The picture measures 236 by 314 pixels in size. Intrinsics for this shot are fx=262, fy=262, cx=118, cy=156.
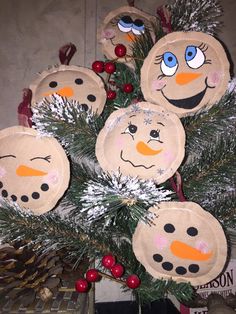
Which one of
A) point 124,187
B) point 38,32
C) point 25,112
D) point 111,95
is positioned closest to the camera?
point 124,187

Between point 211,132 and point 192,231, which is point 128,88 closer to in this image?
point 211,132

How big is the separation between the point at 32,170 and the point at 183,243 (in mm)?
282

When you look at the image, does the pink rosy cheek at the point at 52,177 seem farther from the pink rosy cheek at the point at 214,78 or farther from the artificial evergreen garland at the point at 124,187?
the pink rosy cheek at the point at 214,78

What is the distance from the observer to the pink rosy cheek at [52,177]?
46 cm

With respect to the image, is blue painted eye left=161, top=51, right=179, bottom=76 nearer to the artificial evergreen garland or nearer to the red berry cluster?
the artificial evergreen garland

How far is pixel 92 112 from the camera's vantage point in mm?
499

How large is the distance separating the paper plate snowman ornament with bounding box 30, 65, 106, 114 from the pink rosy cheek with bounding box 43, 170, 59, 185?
Answer: 139 mm

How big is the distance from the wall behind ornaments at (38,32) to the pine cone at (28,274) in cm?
48

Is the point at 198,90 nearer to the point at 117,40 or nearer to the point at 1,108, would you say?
the point at 117,40

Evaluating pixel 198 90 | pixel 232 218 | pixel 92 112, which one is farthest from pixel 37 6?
pixel 232 218

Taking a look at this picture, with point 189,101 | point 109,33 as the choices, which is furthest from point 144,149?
point 109,33

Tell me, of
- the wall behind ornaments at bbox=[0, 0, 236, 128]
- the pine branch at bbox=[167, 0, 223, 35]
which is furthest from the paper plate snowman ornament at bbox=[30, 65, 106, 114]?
the wall behind ornaments at bbox=[0, 0, 236, 128]

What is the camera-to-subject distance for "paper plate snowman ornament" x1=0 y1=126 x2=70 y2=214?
456 mm

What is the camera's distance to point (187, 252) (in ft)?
1.39
